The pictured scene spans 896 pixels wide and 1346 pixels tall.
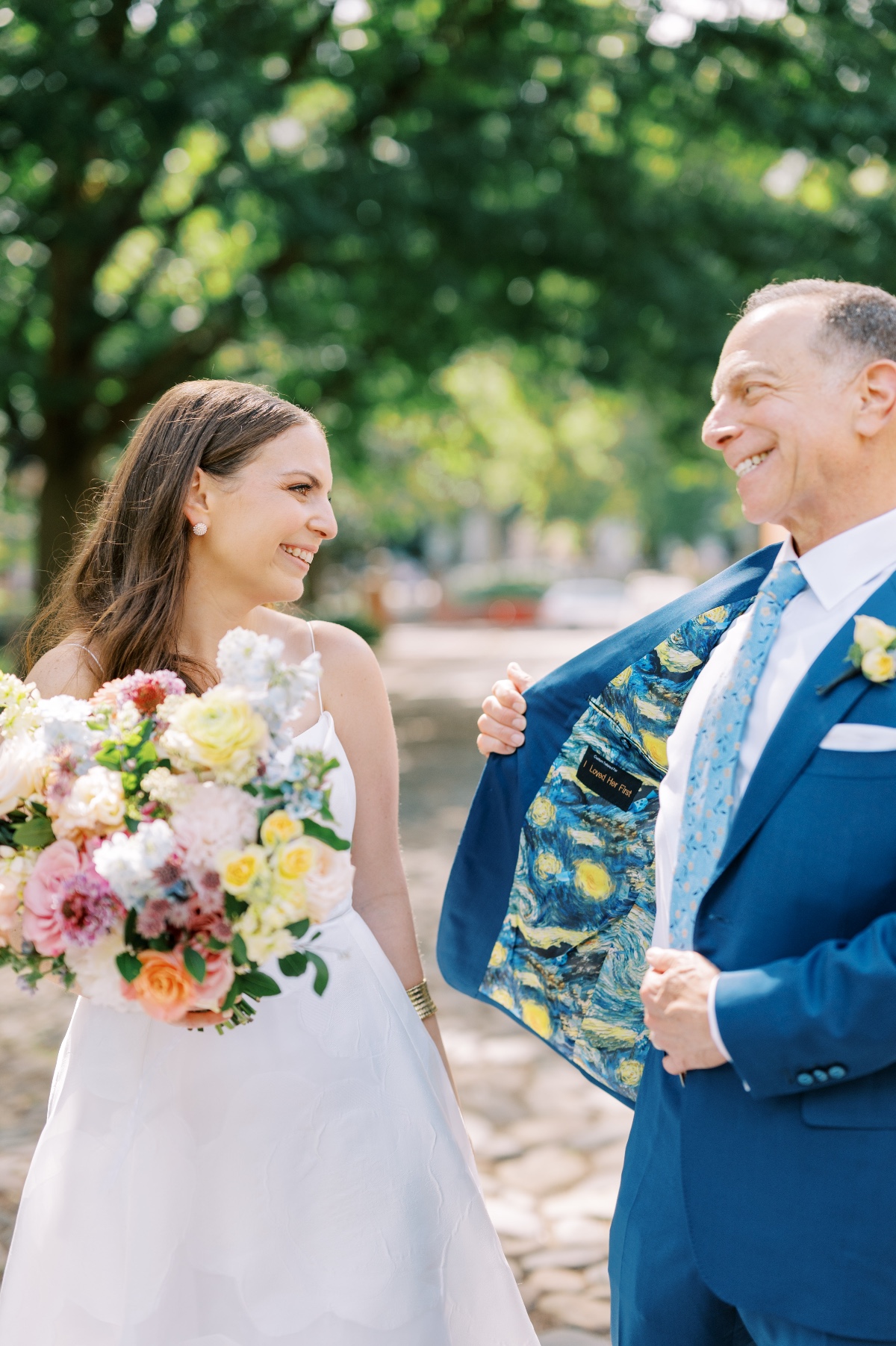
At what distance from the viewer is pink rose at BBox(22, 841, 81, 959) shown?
1679 millimetres

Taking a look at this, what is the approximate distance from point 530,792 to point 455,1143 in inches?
29.4

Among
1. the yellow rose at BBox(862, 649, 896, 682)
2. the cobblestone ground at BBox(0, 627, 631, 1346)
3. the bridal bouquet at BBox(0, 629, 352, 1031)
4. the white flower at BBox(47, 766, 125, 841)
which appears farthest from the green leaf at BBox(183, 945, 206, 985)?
the cobblestone ground at BBox(0, 627, 631, 1346)

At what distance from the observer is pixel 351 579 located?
4247 centimetres

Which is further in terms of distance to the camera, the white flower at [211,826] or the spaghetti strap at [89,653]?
the spaghetti strap at [89,653]

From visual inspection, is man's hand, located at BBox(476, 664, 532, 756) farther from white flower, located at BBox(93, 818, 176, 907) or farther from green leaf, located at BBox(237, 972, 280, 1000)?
white flower, located at BBox(93, 818, 176, 907)

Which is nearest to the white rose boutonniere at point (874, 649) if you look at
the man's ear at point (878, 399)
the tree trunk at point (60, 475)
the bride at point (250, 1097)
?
the man's ear at point (878, 399)

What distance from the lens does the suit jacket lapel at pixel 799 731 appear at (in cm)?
179

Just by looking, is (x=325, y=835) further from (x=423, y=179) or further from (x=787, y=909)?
(x=423, y=179)

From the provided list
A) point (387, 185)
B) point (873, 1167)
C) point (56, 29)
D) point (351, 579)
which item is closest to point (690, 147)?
point (387, 185)

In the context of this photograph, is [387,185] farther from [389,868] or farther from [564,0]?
[389,868]

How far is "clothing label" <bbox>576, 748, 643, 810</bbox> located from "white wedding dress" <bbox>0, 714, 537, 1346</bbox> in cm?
53

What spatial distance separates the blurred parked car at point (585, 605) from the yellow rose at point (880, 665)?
31855 mm

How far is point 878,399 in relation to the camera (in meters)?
1.87

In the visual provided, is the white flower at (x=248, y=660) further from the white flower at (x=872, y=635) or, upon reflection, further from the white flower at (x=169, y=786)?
the white flower at (x=872, y=635)
